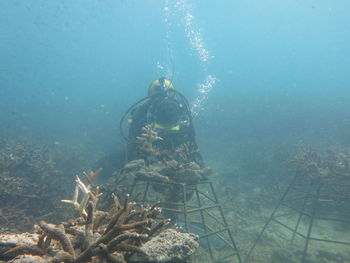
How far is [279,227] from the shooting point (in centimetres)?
746

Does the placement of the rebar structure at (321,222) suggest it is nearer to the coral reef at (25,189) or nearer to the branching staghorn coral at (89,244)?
the branching staghorn coral at (89,244)

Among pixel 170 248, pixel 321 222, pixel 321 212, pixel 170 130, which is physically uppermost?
pixel 170 130

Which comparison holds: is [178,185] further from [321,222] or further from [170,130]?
[321,222]

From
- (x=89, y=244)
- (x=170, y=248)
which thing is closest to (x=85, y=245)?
(x=89, y=244)

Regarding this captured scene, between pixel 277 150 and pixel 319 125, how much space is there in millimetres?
8681

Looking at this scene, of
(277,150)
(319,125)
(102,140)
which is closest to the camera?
(277,150)

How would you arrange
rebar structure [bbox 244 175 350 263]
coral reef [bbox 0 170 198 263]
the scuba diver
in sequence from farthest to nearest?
the scuba diver, rebar structure [bbox 244 175 350 263], coral reef [bbox 0 170 198 263]

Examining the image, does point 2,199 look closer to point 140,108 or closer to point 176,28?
point 140,108

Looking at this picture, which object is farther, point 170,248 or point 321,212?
point 321,212

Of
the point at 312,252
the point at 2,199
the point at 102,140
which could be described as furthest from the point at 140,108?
the point at 102,140

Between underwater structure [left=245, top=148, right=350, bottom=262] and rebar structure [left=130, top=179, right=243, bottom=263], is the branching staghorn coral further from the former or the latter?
underwater structure [left=245, top=148, right=350, bottom=262]

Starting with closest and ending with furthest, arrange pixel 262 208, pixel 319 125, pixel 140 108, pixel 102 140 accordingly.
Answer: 1. pixel 140 108
2. pixel 262 208
3. pixel 319 125
4. pixel 102 140

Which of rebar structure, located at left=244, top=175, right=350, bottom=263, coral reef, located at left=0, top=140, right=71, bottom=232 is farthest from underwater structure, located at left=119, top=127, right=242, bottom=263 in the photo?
coral reef, located at left=0, top=140, right=71, bottom=232

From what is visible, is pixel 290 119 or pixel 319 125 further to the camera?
pixel 290 119
